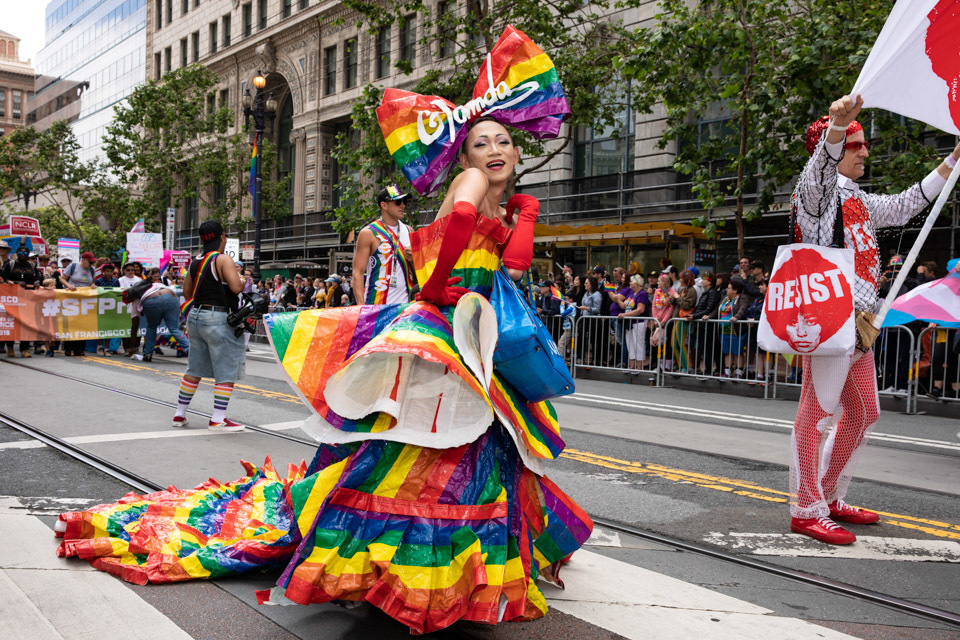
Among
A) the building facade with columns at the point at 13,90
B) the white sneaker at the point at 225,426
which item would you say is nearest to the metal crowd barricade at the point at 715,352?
the white sneaker at the point at 225,426

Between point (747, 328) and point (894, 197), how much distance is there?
7.41 metres

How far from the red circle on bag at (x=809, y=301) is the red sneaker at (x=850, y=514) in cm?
105

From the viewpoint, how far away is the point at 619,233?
779 inches

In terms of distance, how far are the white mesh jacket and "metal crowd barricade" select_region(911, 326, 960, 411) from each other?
6.23m

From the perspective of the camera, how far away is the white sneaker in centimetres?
728

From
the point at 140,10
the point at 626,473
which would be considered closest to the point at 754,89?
the point at 626,473

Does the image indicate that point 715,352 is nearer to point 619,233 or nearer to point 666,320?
point 666,320

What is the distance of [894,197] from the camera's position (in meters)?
4.40

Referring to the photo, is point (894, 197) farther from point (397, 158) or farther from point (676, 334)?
point (676, 334)

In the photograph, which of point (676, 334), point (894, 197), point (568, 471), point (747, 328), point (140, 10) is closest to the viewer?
point (894, 197)

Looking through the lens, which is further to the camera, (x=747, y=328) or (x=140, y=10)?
(x=140, y=10)

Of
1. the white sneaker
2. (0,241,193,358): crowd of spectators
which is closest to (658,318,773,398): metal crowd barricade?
the white sneaker

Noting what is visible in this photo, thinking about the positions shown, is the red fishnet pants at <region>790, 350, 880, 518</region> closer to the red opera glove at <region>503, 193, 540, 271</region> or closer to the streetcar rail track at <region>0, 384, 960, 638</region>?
the streetcar rail track at <region>0, 384, 960, 638</region>

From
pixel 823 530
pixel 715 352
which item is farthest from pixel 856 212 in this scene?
pixel 715 352
